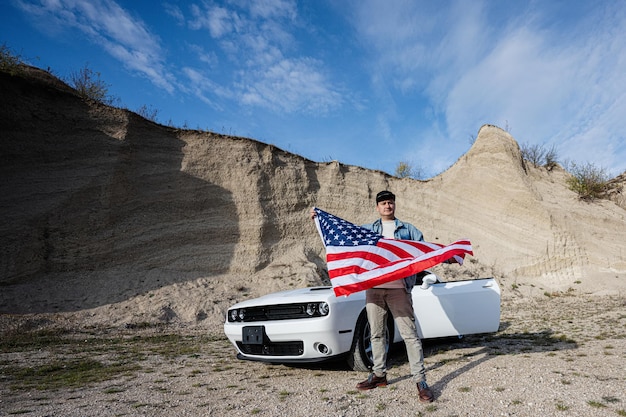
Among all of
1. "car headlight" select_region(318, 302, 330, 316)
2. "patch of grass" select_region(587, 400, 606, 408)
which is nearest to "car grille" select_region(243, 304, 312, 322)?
"car headlight" select_region(318, 302, 330, 316)

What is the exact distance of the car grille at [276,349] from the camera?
4.25 metres

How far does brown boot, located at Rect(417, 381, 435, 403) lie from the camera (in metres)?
3.30

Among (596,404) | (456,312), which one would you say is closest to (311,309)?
(456,312)

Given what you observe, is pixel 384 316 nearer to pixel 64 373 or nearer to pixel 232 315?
pixel 232 315

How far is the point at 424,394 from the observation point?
3328 millimetres

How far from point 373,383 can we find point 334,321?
0.71 m

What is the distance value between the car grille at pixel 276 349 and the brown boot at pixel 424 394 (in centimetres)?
133

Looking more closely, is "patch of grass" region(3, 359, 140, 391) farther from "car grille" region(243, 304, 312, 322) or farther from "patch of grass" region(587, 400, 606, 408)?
"patch of grass" region(587, 400, 606, 408)

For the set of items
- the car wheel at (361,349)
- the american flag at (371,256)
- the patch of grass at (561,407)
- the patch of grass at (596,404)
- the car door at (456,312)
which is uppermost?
the american flag at (371,256)

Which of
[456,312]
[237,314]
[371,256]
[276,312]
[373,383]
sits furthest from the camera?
[456,312]

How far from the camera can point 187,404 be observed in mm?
3445

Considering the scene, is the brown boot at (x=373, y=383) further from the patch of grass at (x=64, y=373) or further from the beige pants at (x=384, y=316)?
the patch of grass at (x=64, y=373)

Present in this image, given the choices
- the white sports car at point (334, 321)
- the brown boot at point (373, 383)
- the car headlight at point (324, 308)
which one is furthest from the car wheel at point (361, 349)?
the brown boot at point (373, 383)

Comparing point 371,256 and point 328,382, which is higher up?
point 371,256
